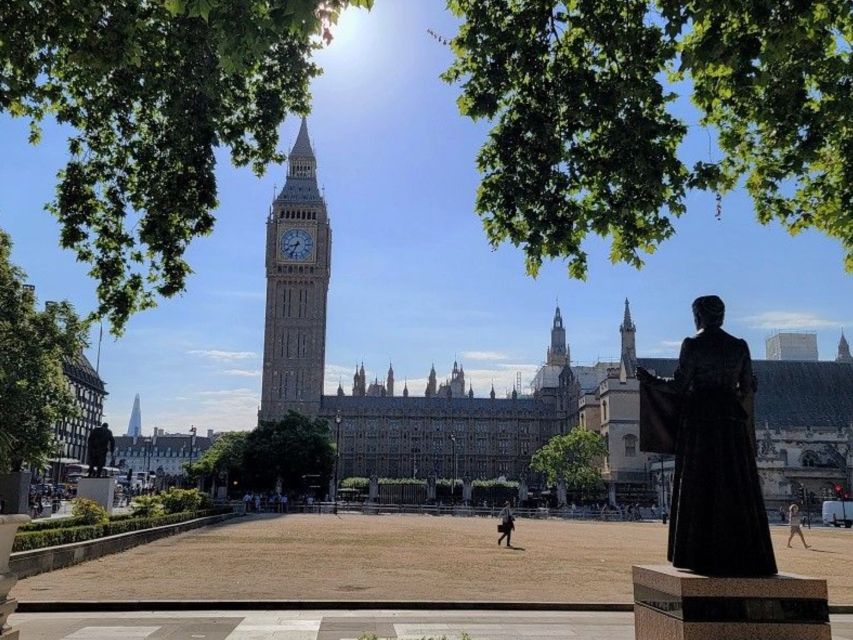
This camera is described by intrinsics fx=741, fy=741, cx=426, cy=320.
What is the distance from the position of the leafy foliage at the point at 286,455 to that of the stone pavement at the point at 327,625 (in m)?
65.8

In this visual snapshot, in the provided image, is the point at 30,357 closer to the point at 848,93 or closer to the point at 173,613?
the point at 173,613

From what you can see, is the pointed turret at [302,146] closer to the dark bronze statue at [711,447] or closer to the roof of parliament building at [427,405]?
the roof of parliament building at [427,405]

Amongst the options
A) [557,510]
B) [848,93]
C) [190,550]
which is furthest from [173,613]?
[557,510]

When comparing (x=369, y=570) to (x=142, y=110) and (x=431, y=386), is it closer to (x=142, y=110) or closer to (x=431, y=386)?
(x=142, y=110)

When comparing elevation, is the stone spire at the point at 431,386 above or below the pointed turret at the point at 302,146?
below

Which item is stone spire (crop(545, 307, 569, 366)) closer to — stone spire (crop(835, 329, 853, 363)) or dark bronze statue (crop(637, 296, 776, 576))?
stone spire (crop(835, 329, 853, 363))

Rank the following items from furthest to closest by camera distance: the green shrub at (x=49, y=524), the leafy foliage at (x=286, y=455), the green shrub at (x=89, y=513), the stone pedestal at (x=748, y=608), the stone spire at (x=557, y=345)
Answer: the stone spire at (x=557, y=345) < the leafy foliage at (x=286, y=455) < the green shrub at (x=89, y=513) < the green shrub at (x=49, y=524) < the stone pedestal at (x=748, y=608)

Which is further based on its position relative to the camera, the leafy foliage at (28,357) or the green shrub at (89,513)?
the leafy foliage at (28,357)

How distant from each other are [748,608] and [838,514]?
58.3 meters

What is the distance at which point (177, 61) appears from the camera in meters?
11.4

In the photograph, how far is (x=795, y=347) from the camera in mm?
117562

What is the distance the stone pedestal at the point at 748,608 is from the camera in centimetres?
616

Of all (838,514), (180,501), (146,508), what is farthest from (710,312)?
(838,514)

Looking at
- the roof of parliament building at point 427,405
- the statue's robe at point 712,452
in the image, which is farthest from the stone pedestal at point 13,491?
the roof of parliament building at point 427,405
